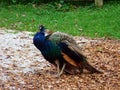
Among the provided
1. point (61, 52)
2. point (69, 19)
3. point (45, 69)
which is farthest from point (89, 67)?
point (69, 19)

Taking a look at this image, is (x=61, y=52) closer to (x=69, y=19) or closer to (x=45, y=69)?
(x=45, y=69)

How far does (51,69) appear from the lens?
8836mm

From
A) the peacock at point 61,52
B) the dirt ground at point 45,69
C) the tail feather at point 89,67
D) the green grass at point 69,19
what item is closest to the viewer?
the dirt ground at point 45,69

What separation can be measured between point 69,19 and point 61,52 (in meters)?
6.99

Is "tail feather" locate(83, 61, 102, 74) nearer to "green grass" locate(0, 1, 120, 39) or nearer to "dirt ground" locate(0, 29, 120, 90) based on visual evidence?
"dirt ground" locate(0, 29, 120, 90)

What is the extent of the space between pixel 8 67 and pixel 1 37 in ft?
9.63

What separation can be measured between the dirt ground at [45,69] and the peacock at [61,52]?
14cm

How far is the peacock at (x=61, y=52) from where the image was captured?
8.21 meters

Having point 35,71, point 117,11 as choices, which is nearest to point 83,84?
point 35,71

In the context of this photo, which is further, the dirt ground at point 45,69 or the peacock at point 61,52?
the peacock at point 61,52

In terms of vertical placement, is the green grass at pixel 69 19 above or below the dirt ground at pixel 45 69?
below

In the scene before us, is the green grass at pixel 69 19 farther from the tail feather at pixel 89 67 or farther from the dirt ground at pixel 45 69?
the tail feather at pixel 89 67

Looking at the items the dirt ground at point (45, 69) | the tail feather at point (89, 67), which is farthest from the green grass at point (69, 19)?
the tail feather at point (89, 67)

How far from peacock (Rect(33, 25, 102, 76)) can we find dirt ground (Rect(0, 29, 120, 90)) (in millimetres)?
138
